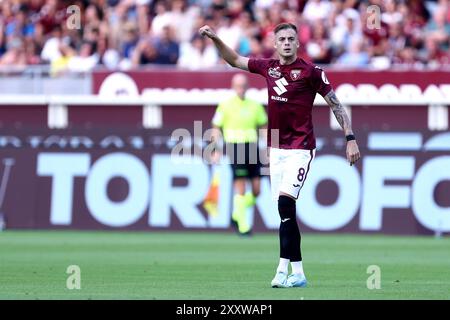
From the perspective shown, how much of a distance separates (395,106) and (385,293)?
11.7 metres

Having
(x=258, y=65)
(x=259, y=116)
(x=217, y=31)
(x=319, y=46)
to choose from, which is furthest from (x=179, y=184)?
(x=258, y=65)

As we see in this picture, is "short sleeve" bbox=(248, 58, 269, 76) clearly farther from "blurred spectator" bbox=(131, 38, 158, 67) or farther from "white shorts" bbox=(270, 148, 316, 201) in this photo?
"blurred spectator" bbox=(131, 38, 158, 67)

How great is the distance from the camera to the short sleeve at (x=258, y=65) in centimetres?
1220

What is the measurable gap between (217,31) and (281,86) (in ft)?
43.1

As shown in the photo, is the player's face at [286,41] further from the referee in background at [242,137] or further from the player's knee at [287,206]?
the referee in background at [242,137]

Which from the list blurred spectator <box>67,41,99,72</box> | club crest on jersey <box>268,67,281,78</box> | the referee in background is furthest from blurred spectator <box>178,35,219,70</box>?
club crest on jersey <box>268,67,281,78</box>

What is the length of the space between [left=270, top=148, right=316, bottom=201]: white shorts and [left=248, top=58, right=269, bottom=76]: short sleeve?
2.50 feet

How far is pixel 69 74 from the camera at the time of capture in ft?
77.2

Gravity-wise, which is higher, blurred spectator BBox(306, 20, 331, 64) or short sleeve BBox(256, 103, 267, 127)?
blurred spectator BBox(306, 20, 331, 64)

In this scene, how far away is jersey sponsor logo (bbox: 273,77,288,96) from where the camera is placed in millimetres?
12094

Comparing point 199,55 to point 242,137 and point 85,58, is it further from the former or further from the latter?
point 242,137

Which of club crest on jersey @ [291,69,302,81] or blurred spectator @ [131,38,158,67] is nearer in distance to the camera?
club crest on jersey @ [291,69,302,81]
